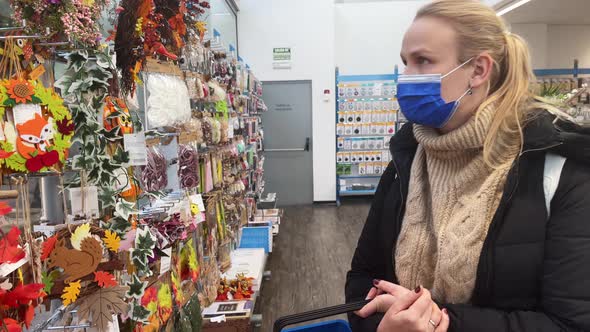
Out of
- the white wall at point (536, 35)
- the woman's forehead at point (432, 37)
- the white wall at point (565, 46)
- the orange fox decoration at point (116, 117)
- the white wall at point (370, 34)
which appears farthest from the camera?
the white wall at point (370, 34)

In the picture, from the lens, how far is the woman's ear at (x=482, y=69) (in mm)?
1032

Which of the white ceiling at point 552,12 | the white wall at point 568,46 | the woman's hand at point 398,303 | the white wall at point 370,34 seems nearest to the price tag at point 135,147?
the woman's hand at point 398,303

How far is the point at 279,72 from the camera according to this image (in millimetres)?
7027

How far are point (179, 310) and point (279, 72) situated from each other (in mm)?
5730

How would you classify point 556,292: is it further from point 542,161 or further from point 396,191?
point 396,191

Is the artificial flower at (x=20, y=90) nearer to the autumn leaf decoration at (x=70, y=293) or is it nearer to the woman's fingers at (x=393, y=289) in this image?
the autumn leaf decoration at (x=70, y=293)

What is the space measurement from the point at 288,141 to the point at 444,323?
6506 millimetres

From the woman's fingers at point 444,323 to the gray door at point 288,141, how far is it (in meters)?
6.40

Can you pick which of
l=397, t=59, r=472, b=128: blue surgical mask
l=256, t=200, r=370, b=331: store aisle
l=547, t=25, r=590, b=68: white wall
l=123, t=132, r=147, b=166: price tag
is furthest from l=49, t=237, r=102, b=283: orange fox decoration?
l=547, t=25, r=590, b=68: white wall

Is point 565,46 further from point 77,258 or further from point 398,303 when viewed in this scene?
point 77,258

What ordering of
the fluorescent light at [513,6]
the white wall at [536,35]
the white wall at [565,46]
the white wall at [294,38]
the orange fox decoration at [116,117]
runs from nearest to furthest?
the orange fox decoration at [116,117], the fluorescent light at [513,6], the white wall at [536,35], the white wall at [294,38], the white wall at [565,46]

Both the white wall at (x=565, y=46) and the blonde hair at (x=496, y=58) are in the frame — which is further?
the white wall at (x=565, y=46)

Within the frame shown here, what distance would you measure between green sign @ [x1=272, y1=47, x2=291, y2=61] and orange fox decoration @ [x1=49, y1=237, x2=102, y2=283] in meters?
6.32

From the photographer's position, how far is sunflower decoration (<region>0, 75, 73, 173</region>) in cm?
83
